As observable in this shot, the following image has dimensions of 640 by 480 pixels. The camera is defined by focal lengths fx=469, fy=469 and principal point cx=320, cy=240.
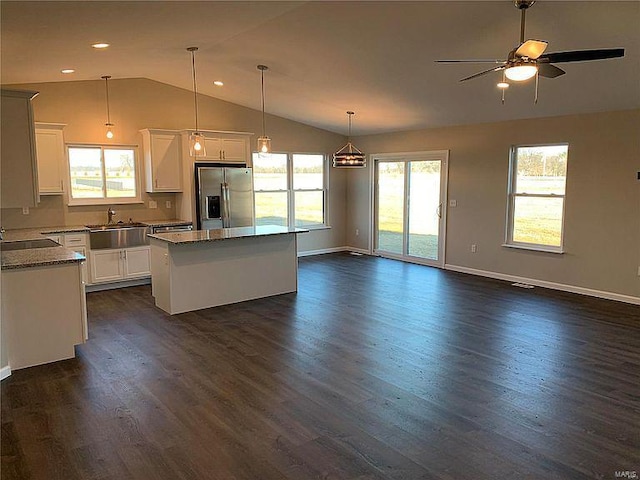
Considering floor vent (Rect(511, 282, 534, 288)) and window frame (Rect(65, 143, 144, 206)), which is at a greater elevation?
window frame (Rect(65, 143, 144, 206))

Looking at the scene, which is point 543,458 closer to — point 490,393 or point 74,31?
point 490,393

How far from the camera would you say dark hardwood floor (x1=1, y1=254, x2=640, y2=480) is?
8.48 ft

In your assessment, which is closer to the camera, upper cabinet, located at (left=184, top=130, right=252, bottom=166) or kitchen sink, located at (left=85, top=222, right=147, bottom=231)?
kitchen sink, located at (left=85, top=222, right=147, bottom=231)

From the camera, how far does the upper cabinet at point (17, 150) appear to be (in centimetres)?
391

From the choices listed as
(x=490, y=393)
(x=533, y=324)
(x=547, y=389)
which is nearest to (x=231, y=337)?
(x=490, y=393)

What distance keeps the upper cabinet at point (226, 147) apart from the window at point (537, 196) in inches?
168

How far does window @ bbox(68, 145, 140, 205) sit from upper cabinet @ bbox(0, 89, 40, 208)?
9.25ft

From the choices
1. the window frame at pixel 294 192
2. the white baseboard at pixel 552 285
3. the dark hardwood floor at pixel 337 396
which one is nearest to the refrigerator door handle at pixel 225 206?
the window frame at pixel 294 192

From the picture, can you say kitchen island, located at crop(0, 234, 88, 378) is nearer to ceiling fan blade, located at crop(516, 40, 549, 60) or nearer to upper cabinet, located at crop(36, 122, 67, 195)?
upper cabinet, located at crop(36, 122, 67, 195)

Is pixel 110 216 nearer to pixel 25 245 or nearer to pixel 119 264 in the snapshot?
pixel 119 264

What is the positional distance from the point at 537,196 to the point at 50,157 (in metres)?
6.79

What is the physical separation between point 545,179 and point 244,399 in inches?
214

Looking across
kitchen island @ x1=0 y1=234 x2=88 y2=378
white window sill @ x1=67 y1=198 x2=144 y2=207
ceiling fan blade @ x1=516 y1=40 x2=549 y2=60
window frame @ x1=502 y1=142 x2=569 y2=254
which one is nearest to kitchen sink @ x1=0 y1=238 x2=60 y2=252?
kitchen island @ x1=0 y1=234 x2=88 y2=378

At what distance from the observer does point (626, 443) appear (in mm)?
2756
